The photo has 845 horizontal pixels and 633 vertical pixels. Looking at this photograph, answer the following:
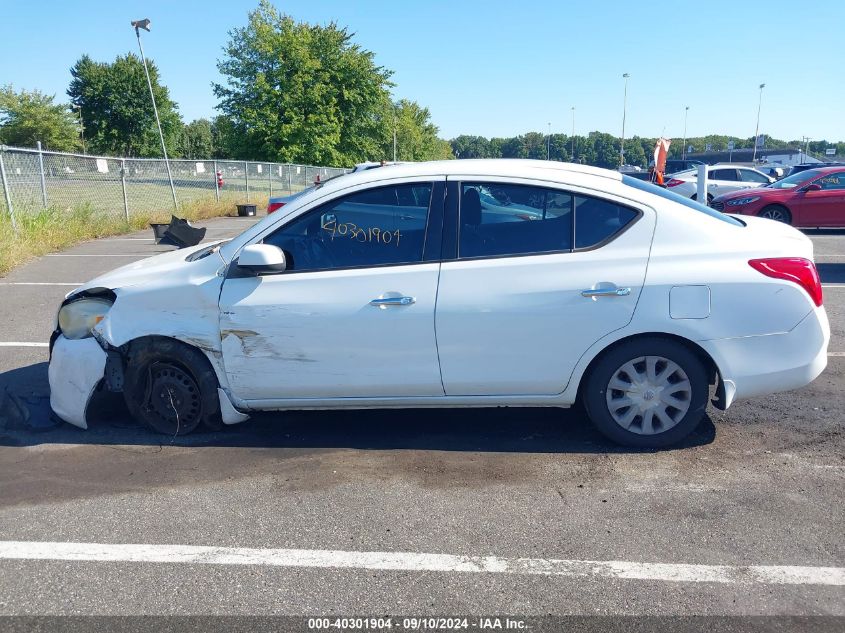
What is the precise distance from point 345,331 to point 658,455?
205 cm

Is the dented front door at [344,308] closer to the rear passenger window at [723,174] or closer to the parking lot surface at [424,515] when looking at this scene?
the parking lot surface at [424,515]

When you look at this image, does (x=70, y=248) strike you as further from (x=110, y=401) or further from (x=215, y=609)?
(x=215, y=609)

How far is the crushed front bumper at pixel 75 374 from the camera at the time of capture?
4598 millimetres

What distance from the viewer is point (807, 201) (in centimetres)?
1634

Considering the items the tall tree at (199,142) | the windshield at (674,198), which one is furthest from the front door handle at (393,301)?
the tall tree at (199,142)

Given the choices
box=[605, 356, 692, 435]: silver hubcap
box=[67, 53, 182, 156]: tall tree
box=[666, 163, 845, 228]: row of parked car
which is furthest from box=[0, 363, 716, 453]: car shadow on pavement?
box=[67, 53, 182, 156]: tall tree

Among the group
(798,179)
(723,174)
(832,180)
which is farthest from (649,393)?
(723,174)

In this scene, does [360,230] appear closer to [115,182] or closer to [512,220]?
[512,220]

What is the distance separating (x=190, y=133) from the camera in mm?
108812

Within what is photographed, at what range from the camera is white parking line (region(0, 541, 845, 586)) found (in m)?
3.04

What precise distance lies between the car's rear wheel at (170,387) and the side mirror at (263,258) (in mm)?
724

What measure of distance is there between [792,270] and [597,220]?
1.16 metres

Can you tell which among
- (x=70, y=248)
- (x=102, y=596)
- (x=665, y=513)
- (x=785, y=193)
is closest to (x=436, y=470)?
(x=665, y=513)

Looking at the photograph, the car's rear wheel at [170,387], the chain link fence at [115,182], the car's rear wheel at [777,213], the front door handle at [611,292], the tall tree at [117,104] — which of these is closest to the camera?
the front door handle at [611,292]
